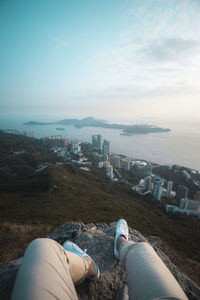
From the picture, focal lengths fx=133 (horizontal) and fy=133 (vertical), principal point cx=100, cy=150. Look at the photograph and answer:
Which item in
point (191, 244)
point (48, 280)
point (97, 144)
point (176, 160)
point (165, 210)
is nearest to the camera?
point (48, 280)

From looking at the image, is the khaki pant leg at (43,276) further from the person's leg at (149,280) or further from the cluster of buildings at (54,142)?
the cluster of buildings at (54,142)

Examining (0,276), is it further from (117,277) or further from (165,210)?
(165,210)

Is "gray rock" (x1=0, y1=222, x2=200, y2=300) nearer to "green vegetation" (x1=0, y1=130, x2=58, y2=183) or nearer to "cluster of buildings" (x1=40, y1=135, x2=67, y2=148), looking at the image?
"green vegetation" (x1=0, y1=130, x2=58, y2=183)

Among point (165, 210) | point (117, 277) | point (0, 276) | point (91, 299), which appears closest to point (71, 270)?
point (0, 276)

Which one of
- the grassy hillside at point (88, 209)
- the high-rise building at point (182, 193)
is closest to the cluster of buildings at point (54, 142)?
the grassy hillside at point (88, 209)

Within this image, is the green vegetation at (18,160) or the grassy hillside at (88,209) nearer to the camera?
the grassy hillside at (88,209)
